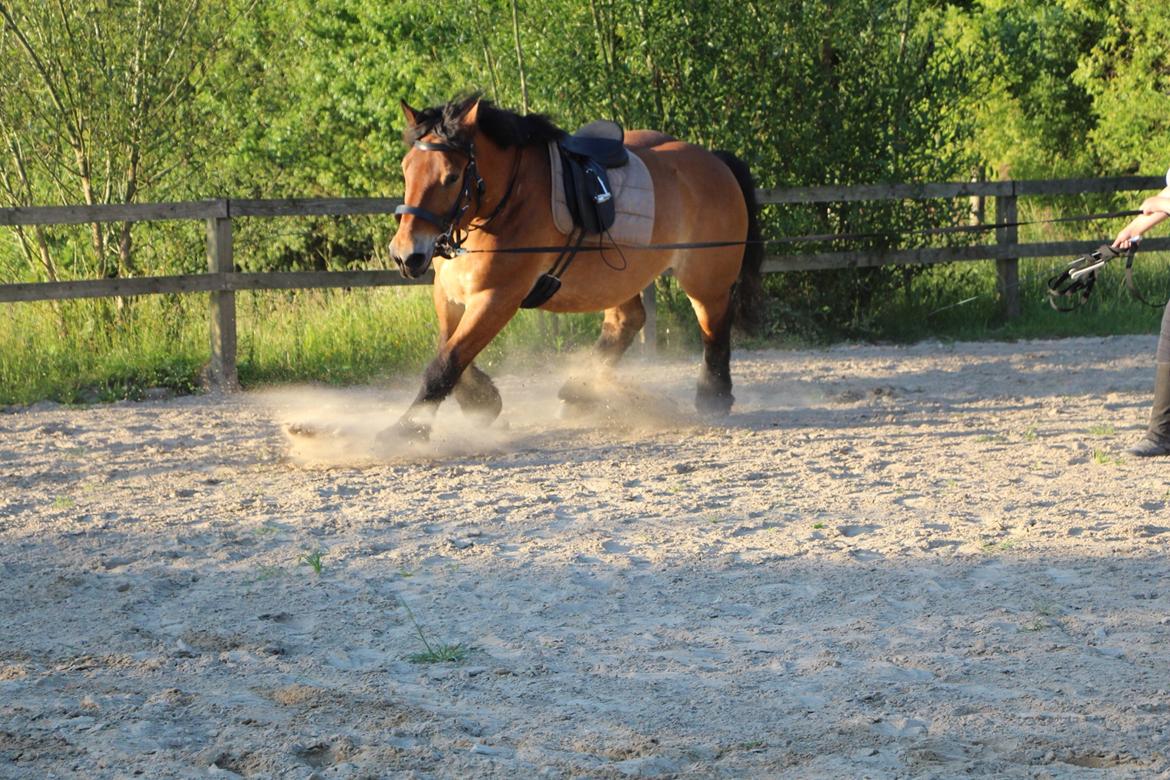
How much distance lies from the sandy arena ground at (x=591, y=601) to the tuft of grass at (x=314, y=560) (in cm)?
2

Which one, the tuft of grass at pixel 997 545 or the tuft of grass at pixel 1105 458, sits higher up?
the tuft of grass at pixel 1105 458

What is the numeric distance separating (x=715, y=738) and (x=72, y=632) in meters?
2.20

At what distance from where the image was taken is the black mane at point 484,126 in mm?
6879

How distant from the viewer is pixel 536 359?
37.0 ft

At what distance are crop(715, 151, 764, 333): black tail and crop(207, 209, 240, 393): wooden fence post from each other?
12.6 ft

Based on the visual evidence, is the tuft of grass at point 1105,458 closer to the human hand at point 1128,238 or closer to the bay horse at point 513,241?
the human hand at point 1128,238

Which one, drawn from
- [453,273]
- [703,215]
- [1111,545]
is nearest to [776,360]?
[703,215]

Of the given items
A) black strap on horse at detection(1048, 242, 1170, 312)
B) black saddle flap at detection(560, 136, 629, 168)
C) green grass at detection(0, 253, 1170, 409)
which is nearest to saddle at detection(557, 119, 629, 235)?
black saddle flap at detection(560, 136, 629, 168)

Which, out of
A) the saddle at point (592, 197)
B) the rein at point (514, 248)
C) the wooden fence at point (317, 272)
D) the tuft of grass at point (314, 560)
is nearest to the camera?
the tuft of grass at point (314, 560)

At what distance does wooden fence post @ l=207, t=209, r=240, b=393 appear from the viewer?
1016cm

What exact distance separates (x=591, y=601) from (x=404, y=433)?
9.55 feet

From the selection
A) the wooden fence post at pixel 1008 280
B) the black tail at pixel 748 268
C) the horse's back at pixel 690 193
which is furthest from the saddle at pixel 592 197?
the wooden fence post at pixel 1008 280

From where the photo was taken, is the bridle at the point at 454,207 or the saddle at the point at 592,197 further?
the saddle at the point at 592,197

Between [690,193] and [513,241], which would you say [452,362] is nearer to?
[513,241]
